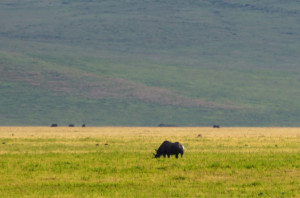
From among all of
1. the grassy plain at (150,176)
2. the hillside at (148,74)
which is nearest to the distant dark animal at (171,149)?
the grassy plain at (150,176)

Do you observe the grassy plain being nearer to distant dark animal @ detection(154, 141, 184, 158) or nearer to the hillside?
distant dark animal @ detection(154, 141, 184, 158)

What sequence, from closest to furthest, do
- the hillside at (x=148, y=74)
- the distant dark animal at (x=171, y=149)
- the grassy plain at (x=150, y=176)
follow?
the grassy plain at (x=150, y=176), the distant dark animal at (x=171, y=149), the hillside at (x=148, y=74)

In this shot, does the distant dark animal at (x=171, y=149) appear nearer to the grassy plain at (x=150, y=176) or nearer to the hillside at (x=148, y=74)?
the grassy plain at (x=150, y=176)

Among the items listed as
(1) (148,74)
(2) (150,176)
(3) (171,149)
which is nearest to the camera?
(2) (150,176)

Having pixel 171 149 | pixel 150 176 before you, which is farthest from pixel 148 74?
pixel 150 176

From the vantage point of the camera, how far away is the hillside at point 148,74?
13150 cm

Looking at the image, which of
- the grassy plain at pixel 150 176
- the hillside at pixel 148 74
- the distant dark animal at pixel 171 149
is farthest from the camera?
the hillside at pixel 148 74

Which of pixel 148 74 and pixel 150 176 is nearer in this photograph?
pixel 150 176

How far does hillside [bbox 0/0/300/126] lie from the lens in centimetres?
13150

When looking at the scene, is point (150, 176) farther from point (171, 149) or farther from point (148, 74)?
point (148, 74)

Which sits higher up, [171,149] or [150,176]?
[171,149]

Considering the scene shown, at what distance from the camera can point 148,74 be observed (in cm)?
15325

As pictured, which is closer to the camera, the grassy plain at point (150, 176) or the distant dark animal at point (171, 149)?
the grassy plain at point (150, 176)

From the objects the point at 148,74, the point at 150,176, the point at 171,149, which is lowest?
the point at 148,74
